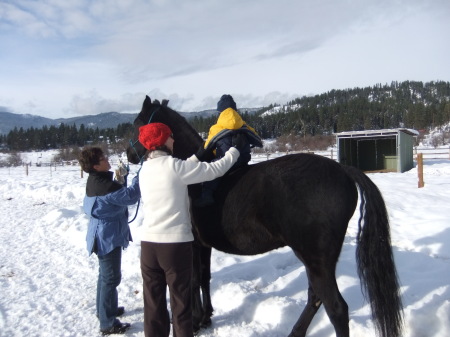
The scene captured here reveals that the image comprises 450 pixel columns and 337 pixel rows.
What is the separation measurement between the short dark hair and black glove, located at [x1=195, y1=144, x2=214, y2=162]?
3.30ft

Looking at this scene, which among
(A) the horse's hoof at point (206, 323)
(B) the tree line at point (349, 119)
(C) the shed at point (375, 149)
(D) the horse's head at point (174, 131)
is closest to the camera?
(A) the horse's hoof at point (206, 323)

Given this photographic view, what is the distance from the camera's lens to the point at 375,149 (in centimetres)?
2373

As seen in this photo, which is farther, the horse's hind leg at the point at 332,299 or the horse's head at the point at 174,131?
the horse's head at the point at 174,131

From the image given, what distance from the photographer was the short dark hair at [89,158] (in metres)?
3.31

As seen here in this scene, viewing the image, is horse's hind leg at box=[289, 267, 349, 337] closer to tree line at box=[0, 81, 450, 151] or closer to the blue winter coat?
the blue winter coat

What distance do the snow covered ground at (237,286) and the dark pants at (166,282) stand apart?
2.73ft

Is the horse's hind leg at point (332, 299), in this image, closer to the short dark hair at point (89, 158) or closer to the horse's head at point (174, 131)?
the horse's head at point (174, 131)

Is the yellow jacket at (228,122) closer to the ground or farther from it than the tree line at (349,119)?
closer to the ground

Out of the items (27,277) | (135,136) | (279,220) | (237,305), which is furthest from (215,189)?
(27,277)

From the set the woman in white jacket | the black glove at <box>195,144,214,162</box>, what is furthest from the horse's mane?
the woman in white jacket

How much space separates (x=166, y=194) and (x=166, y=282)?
0.71 meters

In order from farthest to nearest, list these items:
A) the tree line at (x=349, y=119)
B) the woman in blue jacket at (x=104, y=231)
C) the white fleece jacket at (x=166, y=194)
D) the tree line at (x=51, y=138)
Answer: the tree line at (x=349, y=119)
the tree line at (x=51, y=138)
the woman in blue jacket at (x=104, y=231)
the white fleece jacket at (x=166, y=194)

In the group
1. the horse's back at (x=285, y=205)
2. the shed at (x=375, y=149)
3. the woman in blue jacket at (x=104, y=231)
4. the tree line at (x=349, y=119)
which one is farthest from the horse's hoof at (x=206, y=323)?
the tree line at (x=349, y=119)

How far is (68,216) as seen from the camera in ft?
27.3
